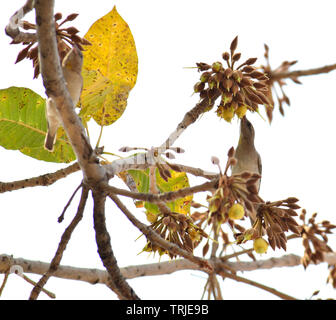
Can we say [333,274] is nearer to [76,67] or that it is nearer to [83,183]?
[83,183]

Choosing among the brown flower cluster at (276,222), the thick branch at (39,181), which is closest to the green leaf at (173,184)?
the thick branch at (39,181)

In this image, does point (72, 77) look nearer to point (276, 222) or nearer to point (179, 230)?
point (179, 230)

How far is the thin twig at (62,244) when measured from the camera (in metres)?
1.56

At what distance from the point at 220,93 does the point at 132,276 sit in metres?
0.77

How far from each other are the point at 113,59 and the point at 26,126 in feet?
1.36

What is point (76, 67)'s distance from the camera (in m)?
1.69

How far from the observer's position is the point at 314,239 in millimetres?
1557

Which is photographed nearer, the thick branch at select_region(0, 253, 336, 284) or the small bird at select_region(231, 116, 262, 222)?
the thick branch at select_region(0, 253, 336, 284)

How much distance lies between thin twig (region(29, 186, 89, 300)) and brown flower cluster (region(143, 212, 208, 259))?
26cm

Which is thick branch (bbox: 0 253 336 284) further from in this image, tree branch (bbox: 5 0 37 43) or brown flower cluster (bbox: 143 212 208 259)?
Answer: tree branch (bbox: 5 0 37 43)

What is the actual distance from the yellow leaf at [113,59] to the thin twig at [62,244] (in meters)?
0.35

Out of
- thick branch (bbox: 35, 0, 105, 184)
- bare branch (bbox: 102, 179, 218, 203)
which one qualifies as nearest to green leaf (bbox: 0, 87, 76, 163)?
thick branch (bbox: 35, 0, 105, 184)

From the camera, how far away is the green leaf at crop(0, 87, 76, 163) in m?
1.89
